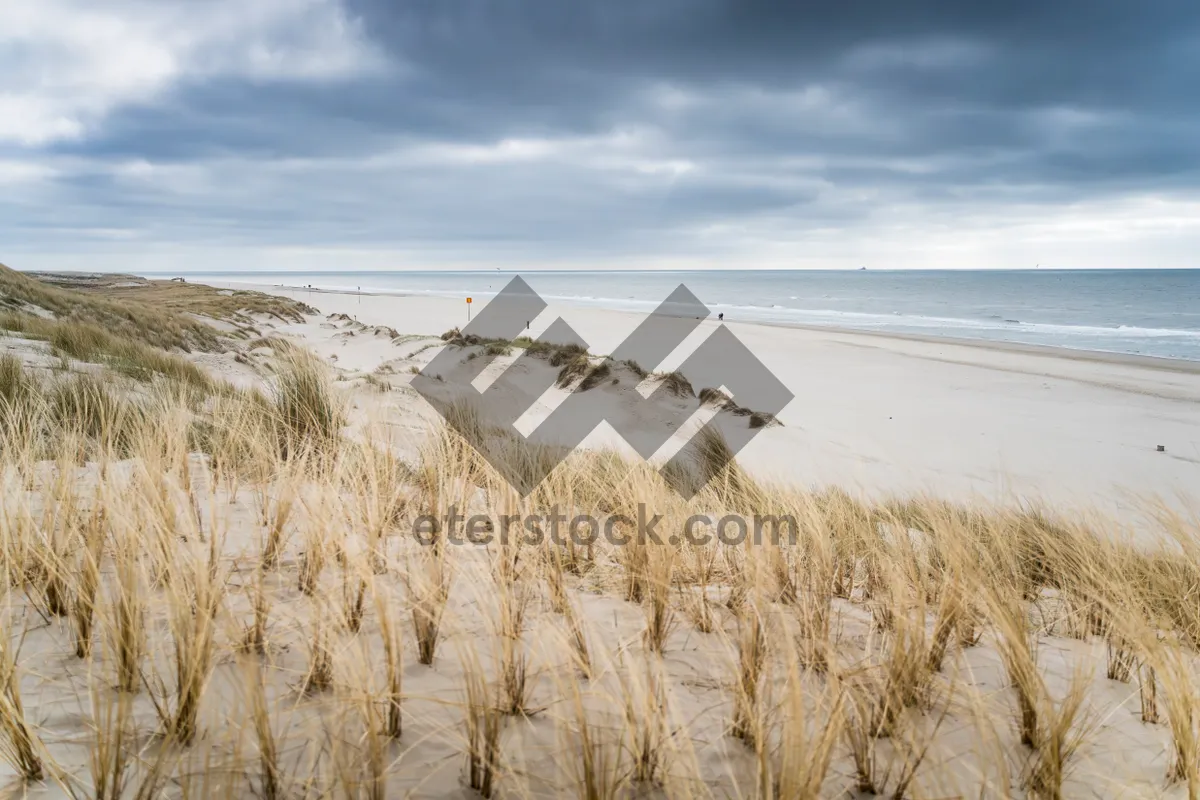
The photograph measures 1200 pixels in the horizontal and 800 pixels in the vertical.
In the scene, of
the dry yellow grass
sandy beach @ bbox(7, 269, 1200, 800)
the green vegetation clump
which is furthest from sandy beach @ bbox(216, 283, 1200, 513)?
the green vegetation clump

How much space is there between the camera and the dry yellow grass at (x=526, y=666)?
1480 millimetres

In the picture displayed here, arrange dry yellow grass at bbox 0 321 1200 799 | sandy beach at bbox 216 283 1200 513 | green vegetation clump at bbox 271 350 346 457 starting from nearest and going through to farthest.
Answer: dry yellow grass at bbox 0 321 1200 799, green vegetation clump at bbox 271 350 346 457, sandy beach at bbox 216 283 1200 513

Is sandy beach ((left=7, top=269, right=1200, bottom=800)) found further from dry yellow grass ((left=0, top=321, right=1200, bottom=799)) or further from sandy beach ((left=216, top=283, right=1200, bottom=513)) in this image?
sandy beach ((left=216, top=283, right=1200, bottom=513))

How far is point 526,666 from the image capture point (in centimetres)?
182

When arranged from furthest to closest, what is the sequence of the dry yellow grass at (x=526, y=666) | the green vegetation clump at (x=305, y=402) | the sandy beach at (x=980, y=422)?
the sandy beach at (x=980, y=422)
the green vegetation clump at (x=305, y=402)
the dry yellow grass at (x=526, y=666)

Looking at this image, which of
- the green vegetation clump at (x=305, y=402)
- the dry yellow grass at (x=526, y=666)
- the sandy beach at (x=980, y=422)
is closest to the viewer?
the dry yellow grass at (x=526, y=666)

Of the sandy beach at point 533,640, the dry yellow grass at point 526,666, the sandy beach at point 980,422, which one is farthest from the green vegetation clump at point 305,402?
the sandy beach at point 980,422

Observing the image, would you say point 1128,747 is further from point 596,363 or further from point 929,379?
point 929,379

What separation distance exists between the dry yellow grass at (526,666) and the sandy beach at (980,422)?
267 cm

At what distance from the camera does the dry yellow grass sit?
1.48 meters

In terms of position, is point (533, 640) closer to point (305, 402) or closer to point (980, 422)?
point (305, 402)

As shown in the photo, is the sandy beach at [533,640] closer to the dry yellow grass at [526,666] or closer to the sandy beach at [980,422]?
the dry yellow grass at [526,666]

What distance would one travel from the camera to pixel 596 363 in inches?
570

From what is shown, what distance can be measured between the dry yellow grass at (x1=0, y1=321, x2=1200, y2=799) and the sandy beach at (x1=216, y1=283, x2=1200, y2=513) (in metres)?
2.67
